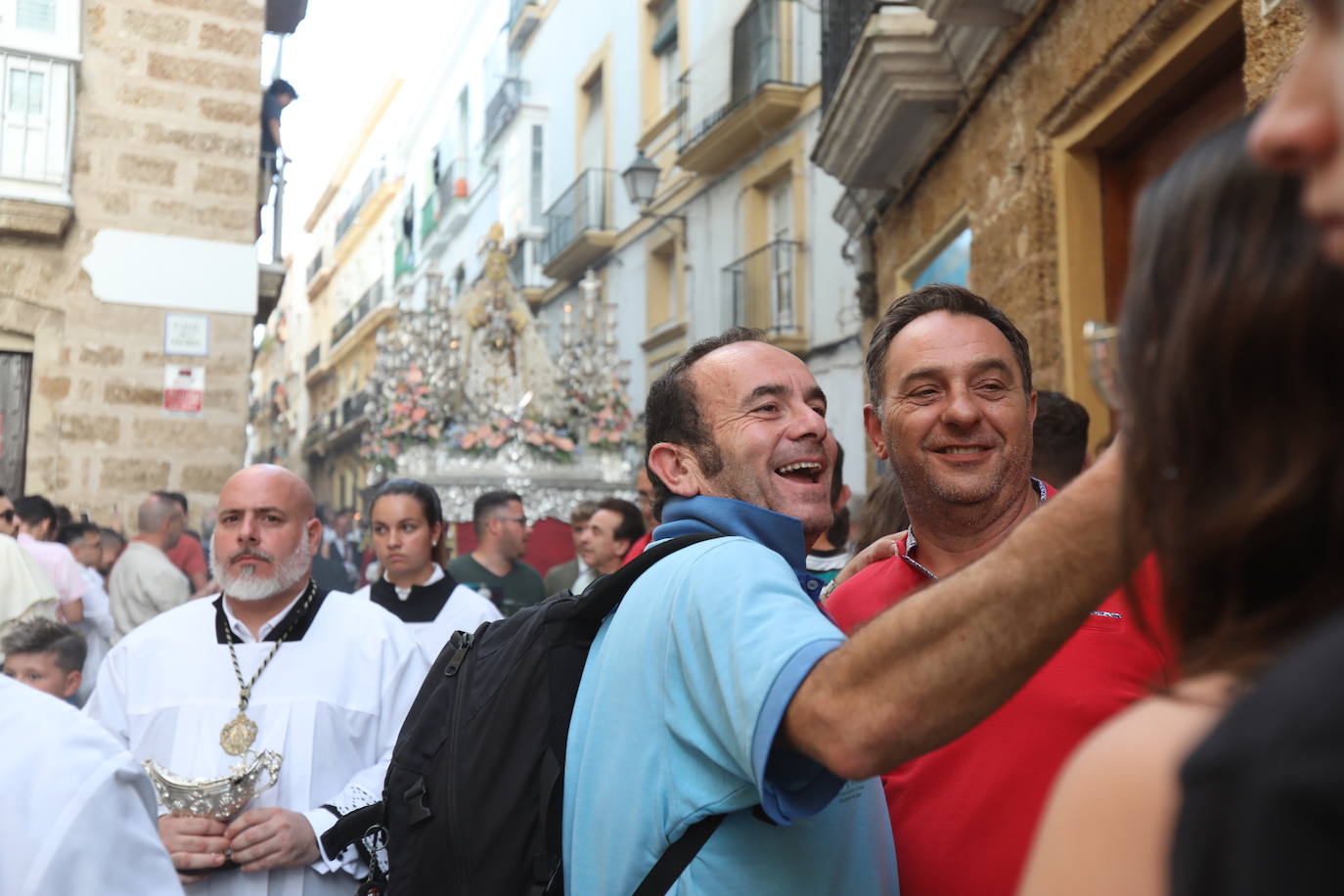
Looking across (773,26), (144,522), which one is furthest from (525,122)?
(144,522)

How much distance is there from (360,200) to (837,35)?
3730 cm

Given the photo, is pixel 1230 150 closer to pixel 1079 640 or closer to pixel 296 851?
pixel 1079 640

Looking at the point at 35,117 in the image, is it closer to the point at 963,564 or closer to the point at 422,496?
the point at 422,496

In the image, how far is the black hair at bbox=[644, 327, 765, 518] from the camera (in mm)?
2242

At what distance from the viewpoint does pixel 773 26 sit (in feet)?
46.1

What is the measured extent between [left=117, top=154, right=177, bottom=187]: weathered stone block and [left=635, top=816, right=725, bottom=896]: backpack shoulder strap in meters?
10.4

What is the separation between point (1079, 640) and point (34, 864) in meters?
1.62

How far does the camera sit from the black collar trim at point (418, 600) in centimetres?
557

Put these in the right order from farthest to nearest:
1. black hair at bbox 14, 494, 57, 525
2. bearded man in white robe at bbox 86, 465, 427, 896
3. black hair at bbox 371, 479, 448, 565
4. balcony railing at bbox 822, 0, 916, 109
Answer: balcony railing at bbox 822, 0, 916, 109
black hair at bbox 14, 494, 57, 525
black hair at bbox 371, 479, 448, 565
bearded man in white robe at bbox 86, 465, 427, 896

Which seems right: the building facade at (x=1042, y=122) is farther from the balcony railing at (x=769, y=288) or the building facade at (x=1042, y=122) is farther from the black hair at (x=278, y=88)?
the black hair at (x=278, y=88)

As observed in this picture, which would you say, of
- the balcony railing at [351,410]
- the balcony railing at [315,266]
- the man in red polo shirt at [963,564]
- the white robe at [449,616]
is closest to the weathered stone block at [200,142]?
the white robe at [449,616]

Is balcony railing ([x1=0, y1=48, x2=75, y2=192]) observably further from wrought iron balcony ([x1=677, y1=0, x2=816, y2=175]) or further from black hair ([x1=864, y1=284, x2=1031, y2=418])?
black hair ([x1=864, y1=284, x2=1031, y2=418])

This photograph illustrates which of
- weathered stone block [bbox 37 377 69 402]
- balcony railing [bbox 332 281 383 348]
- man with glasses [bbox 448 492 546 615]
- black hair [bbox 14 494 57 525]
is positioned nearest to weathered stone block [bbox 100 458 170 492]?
weathered stone block [bbox 37 377 69 402]

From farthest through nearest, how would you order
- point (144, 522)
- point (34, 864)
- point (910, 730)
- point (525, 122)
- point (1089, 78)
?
point (525, 122)
point (144, 522)
point (1089, 78)
point (34, 864)
point (910, 730)
